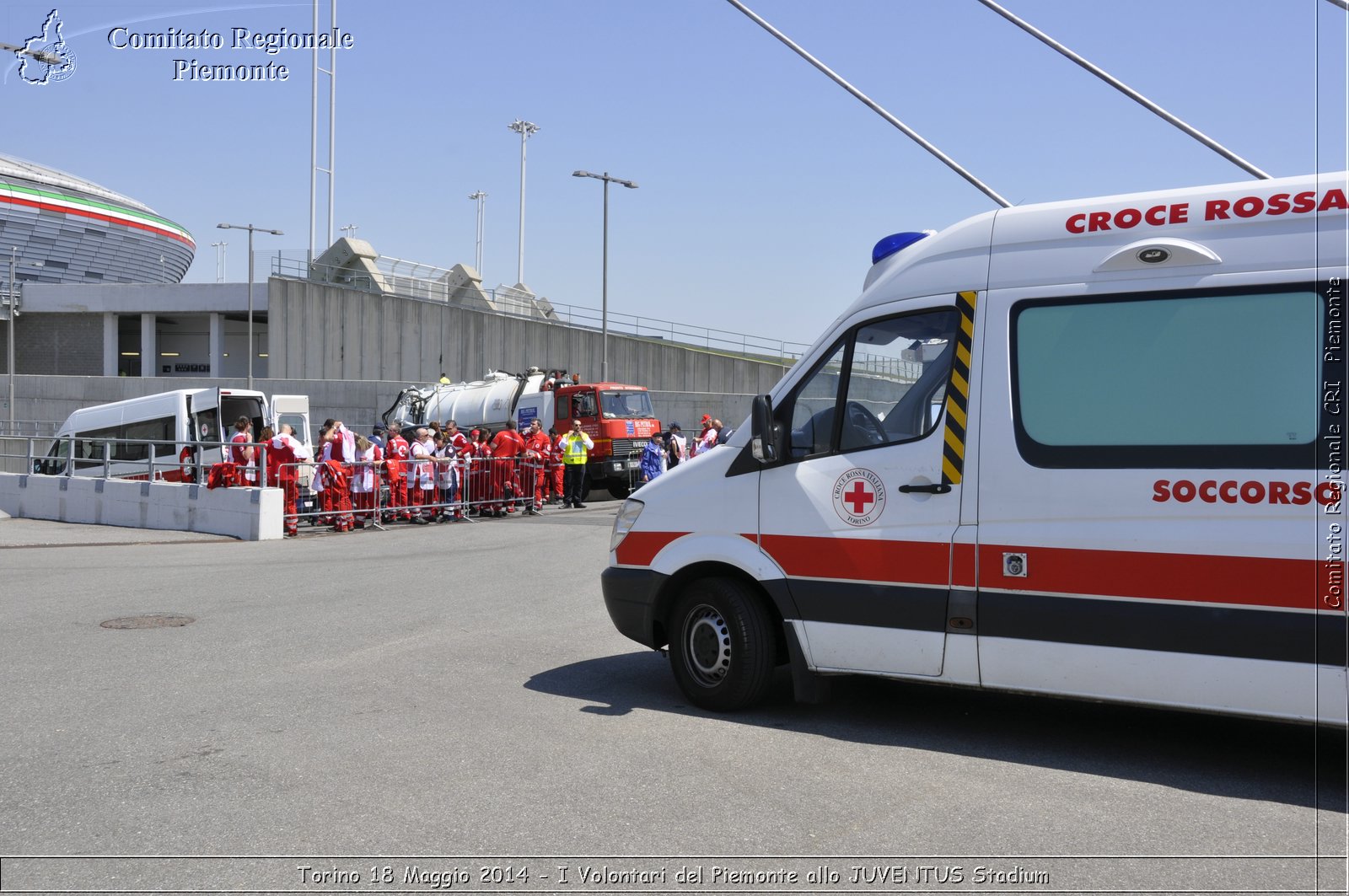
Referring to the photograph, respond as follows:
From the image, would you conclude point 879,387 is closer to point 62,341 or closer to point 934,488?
point 934,488

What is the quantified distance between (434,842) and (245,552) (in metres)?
11.8

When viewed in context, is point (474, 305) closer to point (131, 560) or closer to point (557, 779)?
point (131, 560)

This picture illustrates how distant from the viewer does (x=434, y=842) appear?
4.34 metres

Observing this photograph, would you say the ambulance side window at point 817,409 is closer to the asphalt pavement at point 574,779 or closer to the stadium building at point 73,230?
the asphalt pavement at point 574,779

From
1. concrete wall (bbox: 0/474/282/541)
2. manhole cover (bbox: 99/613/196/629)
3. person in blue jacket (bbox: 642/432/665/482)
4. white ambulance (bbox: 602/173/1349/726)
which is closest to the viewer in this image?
white ambulance (bbox: 602/173/1349/726)

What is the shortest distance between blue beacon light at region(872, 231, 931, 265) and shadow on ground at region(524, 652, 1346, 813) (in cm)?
252

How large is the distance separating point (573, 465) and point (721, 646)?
17597mm

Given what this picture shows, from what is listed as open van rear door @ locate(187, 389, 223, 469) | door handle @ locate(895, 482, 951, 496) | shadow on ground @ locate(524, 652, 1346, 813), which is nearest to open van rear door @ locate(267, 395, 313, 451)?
open van rear door @ locate(187, 389, 223, 469)

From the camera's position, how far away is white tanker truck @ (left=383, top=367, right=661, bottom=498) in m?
28.3

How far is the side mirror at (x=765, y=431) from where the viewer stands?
6.32 m

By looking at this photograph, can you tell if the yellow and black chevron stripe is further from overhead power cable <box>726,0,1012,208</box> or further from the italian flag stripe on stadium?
the italian flag stripe on stadium

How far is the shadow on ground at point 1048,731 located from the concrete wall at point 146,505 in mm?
10868

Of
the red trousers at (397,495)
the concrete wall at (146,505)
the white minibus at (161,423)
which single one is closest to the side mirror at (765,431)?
the concrete wall at (146,505)

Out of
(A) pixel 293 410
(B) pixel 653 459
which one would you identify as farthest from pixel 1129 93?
(A) pixel 293 410
